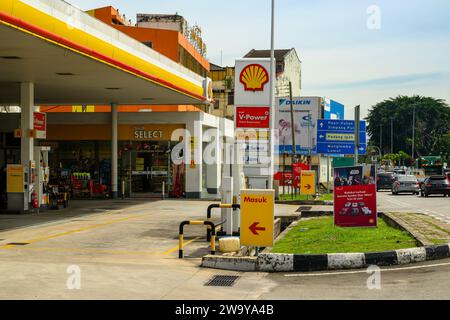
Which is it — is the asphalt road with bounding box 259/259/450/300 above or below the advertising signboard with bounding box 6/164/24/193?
below

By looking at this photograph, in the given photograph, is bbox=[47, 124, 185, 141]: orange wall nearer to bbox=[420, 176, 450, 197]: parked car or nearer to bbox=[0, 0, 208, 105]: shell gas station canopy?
bbox=[0, 0, 208, 105]: shell gas station canopy

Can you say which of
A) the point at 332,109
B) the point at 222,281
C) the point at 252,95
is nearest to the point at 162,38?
the point at 252,95

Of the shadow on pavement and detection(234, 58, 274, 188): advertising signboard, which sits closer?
detection(234, 58, 274, 188): advertising signboard

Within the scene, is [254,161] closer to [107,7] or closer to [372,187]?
[107,7]

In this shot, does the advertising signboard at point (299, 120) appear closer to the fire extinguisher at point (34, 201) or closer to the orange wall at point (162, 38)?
the orange wall at point (162, 38)

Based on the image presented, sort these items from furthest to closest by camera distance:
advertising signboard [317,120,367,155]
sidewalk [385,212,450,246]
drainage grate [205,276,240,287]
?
advertising signboard [317,120,367,155] → sidewalk [385,212,450,246] → drainage grate [205,276,240,287]

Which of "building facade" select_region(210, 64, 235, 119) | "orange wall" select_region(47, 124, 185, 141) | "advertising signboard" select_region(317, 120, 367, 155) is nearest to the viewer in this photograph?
"orange wall" select_region(47, 124, 185, 141)

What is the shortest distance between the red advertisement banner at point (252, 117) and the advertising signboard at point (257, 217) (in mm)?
4199

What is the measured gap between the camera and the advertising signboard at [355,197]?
15.3m

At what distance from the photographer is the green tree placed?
10794cm

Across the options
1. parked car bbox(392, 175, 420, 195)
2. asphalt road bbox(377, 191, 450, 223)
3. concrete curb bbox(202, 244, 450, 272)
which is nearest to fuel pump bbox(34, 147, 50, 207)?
asphalt road bbox(377, 191, 450, 223)

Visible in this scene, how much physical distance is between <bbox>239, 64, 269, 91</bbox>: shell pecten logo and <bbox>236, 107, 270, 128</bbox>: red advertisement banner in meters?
0.60

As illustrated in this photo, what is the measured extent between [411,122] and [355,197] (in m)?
101

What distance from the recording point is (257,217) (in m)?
11.7
